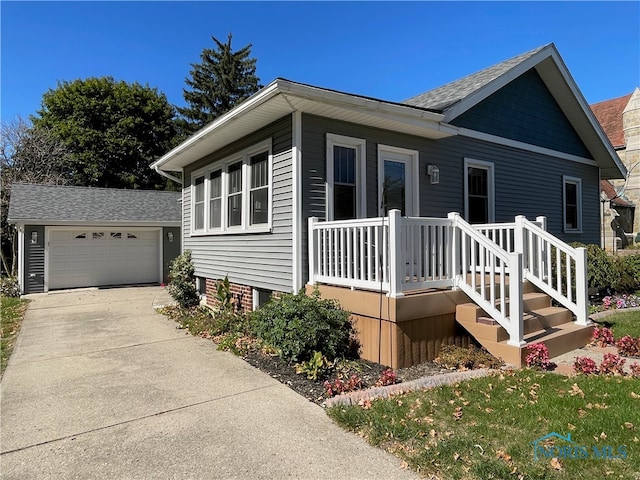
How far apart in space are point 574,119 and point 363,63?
19.2 ft

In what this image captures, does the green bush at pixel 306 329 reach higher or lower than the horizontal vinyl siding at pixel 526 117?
lower

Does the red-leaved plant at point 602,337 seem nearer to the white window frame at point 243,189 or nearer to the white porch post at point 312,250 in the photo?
the white porch post at point 312,250

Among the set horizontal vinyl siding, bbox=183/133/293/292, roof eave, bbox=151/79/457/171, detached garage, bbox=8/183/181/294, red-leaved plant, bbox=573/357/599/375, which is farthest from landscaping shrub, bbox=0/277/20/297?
red-leaved plant, bbox=573/357/599/375

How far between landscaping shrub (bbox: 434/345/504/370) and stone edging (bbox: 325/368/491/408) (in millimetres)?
193

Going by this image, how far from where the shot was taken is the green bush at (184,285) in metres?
9.38

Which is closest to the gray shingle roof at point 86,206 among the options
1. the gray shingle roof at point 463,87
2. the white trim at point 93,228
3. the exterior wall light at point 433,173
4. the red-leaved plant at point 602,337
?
the white trim at point 93,228

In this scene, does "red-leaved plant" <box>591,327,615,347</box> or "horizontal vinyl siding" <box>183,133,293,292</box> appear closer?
"red-leaved plant" <box>591,327,615,347</box>

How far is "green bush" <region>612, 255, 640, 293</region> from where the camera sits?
8.88 metres

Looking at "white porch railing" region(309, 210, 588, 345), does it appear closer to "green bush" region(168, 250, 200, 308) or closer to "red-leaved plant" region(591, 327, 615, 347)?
"red-leaved plant" region(591, 327, 615, 347)

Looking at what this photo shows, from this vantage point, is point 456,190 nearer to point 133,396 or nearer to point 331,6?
point 331,6

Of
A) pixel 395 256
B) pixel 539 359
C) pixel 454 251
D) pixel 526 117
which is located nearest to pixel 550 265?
pixel 454 251

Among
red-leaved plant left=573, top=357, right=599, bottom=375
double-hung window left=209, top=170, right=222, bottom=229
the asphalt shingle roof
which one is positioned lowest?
red-leaved plant left=573, top=357, right=599, bottom=375

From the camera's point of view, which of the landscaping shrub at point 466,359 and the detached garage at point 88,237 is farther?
the detached garage at point 88,237

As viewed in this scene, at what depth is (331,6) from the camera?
9.52 m
